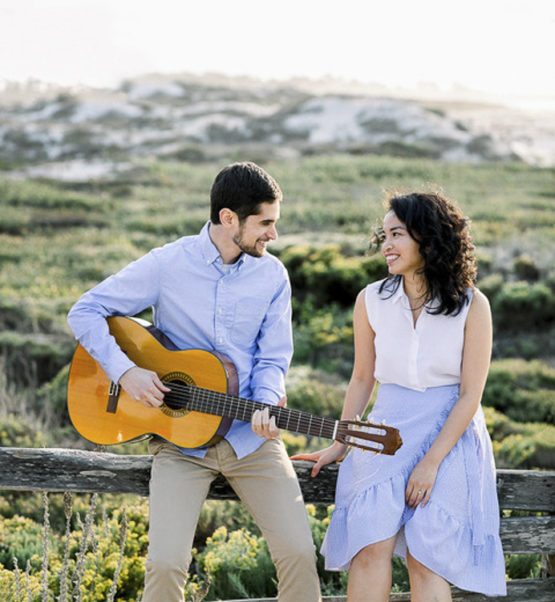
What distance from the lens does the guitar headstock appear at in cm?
264

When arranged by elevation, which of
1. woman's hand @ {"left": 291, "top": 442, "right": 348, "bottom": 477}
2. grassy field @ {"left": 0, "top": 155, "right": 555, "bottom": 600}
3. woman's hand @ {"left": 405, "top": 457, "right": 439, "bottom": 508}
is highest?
woman's hand @ {"left": 405, "top": 457, "right": 439, "bottom": 508}

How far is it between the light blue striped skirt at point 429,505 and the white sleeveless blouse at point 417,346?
0.06 meters

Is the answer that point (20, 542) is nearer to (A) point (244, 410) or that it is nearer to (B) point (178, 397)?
(B) point (178, 397)

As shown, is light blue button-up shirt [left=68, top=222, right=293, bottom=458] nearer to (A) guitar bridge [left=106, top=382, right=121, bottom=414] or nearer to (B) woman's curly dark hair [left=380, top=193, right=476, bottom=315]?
(A) guitar bridge [left=106, top=382, right=121, bottom=414]

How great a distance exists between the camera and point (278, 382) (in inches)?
120

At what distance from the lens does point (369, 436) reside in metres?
2.65

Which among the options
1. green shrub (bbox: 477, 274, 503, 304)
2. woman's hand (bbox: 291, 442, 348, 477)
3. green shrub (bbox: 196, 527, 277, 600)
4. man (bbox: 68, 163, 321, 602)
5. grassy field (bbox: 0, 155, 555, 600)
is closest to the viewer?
man (bbox: 68, 163, 321, 602)

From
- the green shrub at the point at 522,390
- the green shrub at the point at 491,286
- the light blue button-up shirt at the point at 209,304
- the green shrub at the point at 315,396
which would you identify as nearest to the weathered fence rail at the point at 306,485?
the light blue button-up shirt at the point at 209,304

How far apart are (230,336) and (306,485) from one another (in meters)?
0.75

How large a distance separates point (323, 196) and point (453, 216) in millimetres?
18759

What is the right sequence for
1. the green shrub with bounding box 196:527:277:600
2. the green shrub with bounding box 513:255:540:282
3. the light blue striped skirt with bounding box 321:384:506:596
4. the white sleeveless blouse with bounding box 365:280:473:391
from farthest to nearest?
1. the green shrub with bounding box 513:255:540:282
2. the green shrub with bounding box 196:527:277:600
3. the white sleeveless blouse with bounding box 365:280:473:391
4. the light blue striped skirt with bounding box 321:384:506:596

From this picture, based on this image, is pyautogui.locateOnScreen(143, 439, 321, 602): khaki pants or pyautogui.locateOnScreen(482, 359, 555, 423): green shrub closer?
pyautogui.locateOnScreen(143, 439, 321, 602): khaki pants

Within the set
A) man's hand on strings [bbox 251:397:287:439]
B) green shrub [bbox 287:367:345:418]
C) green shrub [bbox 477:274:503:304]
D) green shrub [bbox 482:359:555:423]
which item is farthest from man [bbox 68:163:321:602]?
green shrub [bbox 477:274:503:304]

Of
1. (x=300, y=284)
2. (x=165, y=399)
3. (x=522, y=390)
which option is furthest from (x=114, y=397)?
(x=300, y=284)
